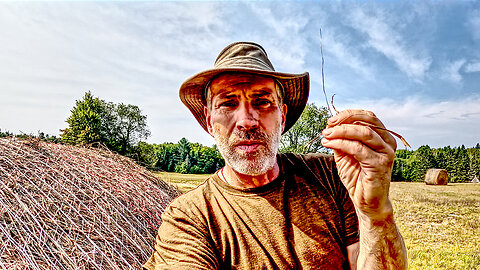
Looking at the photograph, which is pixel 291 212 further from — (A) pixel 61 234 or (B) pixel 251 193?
(A) pixel 61 234

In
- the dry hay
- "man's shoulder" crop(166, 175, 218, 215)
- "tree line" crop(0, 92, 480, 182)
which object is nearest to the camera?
"man's shoulder" crop(166, 175, 218, 215)

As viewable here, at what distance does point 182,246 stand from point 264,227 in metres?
0.42

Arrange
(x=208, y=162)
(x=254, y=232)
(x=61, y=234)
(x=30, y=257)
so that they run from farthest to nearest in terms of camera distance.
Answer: (x=208, y=162), (x=61, y=234), (x=30, y=257), (x=254, y=232)

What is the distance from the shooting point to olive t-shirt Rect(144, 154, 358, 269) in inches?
61.9

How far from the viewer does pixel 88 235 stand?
3.77 m

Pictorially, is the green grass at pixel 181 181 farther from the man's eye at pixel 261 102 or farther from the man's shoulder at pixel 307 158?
the man's eye at pixel 261 102

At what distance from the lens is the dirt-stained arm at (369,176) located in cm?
126

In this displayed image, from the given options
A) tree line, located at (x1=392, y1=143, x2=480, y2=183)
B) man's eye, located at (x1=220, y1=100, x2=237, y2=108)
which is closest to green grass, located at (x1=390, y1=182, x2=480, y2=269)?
man's eye, located at (x1=220, y1=100, x2=237, y2=108)

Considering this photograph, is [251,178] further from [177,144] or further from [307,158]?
[177,144]

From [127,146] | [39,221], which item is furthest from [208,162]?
[39,221]

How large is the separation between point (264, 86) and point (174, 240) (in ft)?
3.13

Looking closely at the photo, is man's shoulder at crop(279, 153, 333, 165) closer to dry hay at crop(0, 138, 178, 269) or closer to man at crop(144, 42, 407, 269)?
man at crop(144, 42, 407, 269)

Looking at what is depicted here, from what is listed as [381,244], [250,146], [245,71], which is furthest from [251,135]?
[381,244]

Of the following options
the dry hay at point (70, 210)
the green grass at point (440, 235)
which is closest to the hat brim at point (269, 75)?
the dry hay at point (70, 210)
